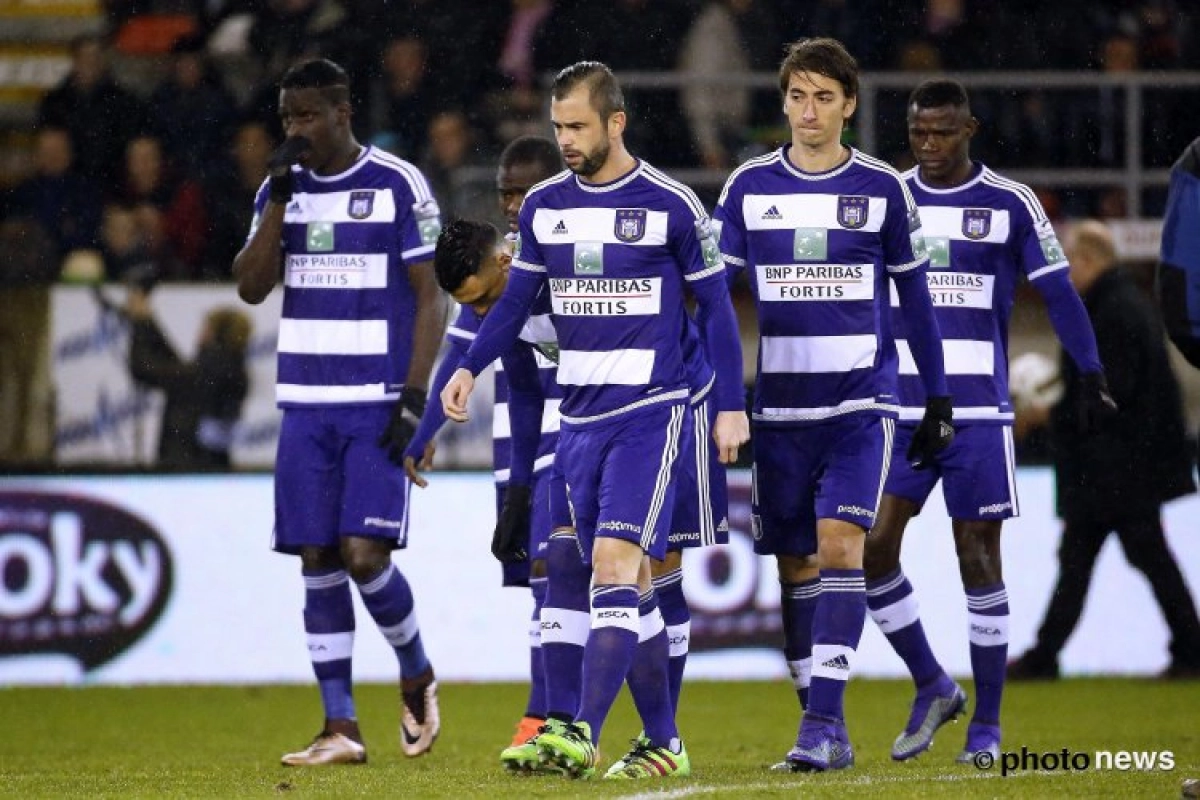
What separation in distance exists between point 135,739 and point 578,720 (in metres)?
3.11

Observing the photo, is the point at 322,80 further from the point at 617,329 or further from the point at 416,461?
the point at 617,329

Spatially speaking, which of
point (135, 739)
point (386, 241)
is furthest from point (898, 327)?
point (135, 739)

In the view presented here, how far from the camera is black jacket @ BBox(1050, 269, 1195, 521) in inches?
445

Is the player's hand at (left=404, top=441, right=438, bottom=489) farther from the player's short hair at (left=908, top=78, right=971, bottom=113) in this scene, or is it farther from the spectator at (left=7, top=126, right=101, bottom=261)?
the spectator at (left=7, top=126, right=101, bottom=261)

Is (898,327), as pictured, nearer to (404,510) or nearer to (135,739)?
(404,510)

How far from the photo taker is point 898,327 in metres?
8.12

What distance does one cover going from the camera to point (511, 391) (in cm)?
742

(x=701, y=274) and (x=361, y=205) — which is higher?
(x=361, y=205)

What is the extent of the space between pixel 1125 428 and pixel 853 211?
496cm

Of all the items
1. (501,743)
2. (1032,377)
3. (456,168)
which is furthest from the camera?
(456,168)

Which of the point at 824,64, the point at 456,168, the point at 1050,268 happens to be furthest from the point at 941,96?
the point at 456,168

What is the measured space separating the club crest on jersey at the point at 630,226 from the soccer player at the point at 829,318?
2.03 feet

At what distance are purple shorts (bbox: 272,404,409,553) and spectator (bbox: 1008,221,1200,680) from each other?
178 inches

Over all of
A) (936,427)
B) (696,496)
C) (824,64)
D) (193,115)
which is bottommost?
(696,496)
